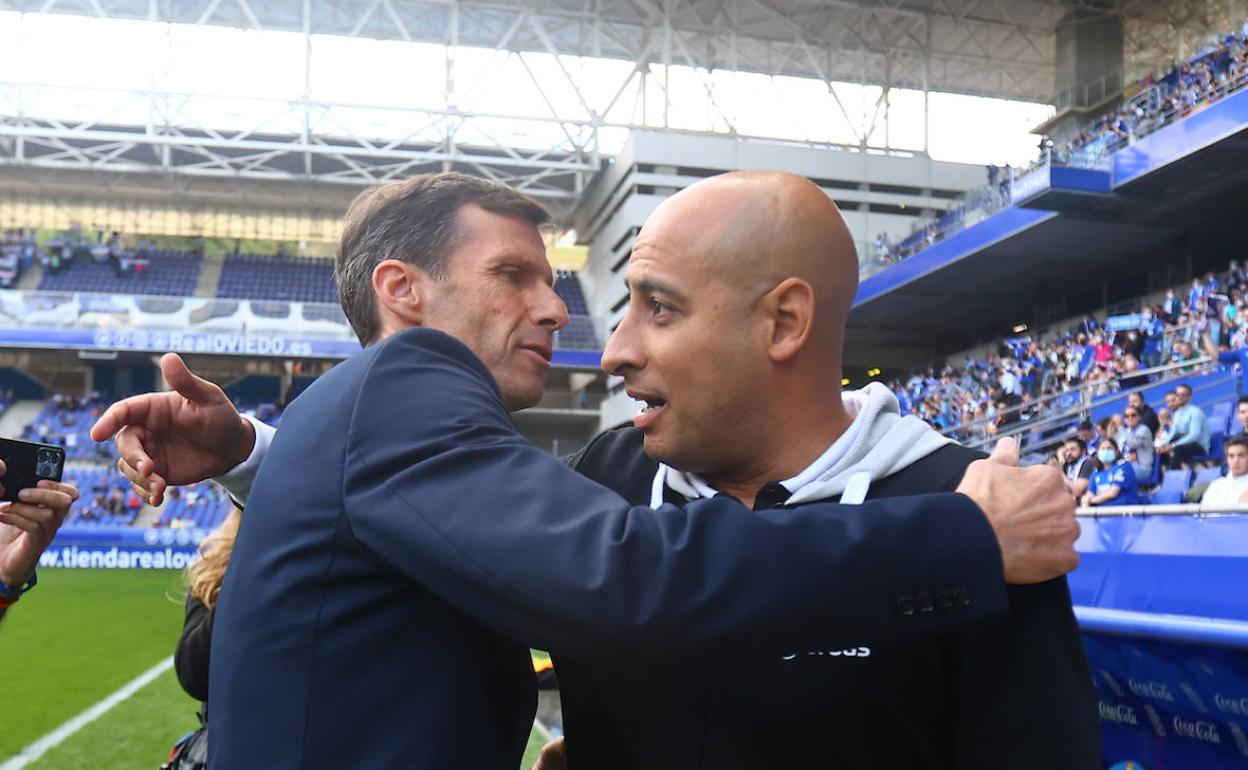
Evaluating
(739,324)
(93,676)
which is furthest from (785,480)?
(93,676)

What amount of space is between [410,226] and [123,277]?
4066cm

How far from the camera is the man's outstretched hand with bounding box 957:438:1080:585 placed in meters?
1.33

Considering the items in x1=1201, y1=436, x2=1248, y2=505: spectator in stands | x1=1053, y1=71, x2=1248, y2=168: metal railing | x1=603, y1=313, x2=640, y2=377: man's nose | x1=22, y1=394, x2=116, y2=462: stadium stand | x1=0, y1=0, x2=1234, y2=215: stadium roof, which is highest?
x1=0, y1=0, x2=1234, y2=215: stadium roof

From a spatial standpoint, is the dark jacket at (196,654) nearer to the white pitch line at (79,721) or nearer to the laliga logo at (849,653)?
the laliga logo at (849,653)

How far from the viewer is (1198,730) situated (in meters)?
3.45

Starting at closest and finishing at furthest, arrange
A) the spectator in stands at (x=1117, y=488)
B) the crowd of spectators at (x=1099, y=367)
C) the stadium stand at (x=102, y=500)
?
→ the spectator in stands at (x=1117, y=488) → the crowd of spectators at (x=1099, y=367) → the stadium stand at (x=102, y=500)

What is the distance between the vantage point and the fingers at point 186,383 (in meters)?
2.00

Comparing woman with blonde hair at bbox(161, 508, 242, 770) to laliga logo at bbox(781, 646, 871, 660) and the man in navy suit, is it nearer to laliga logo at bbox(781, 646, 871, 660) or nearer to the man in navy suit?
the man in navy suit

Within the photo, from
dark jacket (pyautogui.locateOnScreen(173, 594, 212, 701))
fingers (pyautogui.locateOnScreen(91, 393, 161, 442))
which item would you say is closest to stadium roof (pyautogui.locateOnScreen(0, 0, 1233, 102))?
dark jacket (pyautogui.locateOnScreen(173, 594, 212, 701))

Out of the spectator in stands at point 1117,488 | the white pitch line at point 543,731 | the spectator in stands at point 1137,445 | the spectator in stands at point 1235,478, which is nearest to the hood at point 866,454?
the white pitch line at point 543,731

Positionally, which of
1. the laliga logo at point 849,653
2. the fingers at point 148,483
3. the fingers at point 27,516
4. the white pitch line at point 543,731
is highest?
Answer: the fingers at point 148,483

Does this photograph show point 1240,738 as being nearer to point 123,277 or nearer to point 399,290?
point 399,290

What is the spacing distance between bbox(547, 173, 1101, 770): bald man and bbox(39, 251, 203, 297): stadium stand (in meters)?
39.2

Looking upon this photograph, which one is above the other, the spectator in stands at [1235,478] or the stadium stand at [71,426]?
the spectator in stands at [1235,478]
